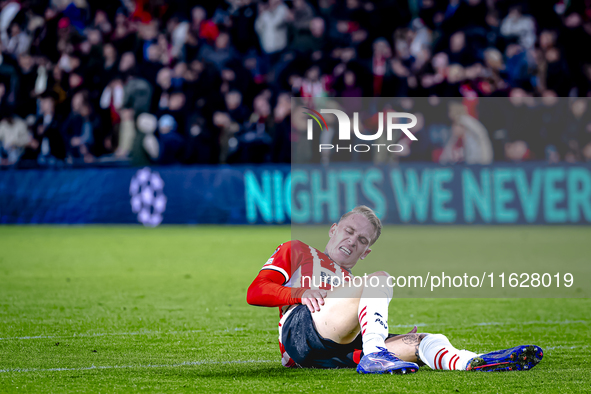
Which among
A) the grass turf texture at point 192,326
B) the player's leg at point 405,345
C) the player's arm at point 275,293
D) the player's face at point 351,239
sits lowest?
the grass turf texture at point 192,326

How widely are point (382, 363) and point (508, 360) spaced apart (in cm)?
75

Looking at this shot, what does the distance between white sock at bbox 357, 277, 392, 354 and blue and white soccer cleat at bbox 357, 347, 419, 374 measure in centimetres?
5

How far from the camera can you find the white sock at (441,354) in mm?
4746

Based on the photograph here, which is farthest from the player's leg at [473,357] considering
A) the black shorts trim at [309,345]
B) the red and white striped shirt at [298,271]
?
the red and white striped shirt at [298,271]

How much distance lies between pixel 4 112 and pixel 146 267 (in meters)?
8.90

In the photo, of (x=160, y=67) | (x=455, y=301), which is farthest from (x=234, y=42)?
(x=455, y=301)

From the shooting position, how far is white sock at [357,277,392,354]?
175 inches

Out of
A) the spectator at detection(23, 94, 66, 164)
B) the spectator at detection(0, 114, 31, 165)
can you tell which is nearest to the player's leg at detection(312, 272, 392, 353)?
the spectator at detection(23, 94, 66, 164)

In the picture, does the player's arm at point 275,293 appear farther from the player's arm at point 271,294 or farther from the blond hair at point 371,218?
the blond hair at point 371,218

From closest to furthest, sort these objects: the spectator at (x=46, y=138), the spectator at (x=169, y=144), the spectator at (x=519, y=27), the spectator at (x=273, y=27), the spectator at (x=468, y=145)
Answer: the spectator at (x=468, y=145), the spectator at (x=169, y=144), the spectator at (x=519, y=27), the spectator at (x=46, y=138), the spectator at (x=273, y=27)

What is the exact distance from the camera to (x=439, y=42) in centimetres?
1730

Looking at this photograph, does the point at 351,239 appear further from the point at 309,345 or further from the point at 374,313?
the point at 309,345

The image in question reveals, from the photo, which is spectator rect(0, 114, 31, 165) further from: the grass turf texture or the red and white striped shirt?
the red and white striped shirt

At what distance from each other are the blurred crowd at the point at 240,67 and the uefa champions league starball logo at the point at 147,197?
15.4 inches
